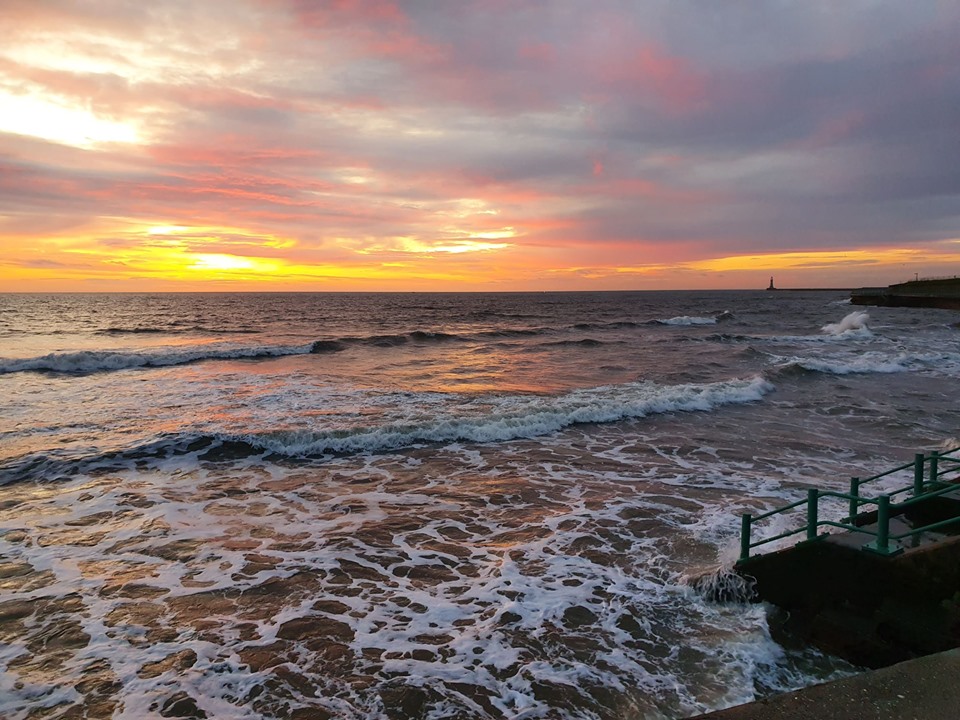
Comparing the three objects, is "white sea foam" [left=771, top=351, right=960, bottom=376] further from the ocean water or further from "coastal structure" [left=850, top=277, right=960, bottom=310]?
"coastal structure" [left=850, top=277, right=960, bottom=310]

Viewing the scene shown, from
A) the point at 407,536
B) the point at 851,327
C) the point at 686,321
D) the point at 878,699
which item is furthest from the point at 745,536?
the point at 686,321

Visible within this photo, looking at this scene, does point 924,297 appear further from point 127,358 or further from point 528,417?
point 127,358

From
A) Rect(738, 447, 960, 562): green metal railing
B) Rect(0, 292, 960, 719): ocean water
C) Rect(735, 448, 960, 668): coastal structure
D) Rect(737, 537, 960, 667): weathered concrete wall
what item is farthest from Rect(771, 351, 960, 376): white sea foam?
Rect(737, 537, 960, 667): weathered concrete wall

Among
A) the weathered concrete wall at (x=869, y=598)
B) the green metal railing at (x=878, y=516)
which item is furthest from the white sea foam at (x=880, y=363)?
the weathered concrete wall at (x=869, y=598)

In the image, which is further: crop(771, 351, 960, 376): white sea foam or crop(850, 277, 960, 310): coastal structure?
crop(850, 277, 960, 310): coastal structure

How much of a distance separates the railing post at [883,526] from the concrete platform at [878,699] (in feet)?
4.67

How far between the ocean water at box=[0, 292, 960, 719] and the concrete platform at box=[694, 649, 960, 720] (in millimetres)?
1189

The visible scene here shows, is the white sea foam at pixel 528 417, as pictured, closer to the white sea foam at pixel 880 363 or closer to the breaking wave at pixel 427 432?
the breaking wave at pixel 427 432

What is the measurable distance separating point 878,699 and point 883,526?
7.15ft

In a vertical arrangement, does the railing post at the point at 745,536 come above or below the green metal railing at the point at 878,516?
below

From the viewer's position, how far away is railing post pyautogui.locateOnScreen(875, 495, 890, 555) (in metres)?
5.39

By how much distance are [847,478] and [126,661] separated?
41.7 feet

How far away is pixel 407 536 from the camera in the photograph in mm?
9062

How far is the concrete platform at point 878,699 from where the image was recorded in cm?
379
